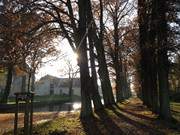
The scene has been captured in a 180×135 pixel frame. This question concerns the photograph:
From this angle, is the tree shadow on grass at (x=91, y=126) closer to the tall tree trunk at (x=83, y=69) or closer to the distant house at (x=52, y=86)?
the tall tree trunk at (x=83, y=69)

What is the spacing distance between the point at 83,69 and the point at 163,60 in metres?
4.04

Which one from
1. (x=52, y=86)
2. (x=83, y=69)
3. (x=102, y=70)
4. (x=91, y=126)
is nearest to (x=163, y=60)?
(x=83, y=69)

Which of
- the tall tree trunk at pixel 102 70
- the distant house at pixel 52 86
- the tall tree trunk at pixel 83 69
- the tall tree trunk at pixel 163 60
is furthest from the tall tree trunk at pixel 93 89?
the distant house at pixel 52 86

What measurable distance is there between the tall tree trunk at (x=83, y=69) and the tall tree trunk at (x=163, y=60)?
3.58 meters

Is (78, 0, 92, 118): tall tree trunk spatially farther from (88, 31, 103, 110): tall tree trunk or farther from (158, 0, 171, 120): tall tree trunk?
(158, 0, 171, 120): tall tree trunk

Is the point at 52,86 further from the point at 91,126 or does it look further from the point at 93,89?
the point at 91,126

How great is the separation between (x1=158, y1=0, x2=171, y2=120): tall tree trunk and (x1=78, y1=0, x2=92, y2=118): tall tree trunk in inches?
141

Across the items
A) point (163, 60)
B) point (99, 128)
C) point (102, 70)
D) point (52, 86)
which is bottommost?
point (99, 128)

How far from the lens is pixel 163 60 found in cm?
1573

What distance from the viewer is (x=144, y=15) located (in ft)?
63.1

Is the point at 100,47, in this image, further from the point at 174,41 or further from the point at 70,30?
the point at 174,41

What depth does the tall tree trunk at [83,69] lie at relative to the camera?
17.1 meters

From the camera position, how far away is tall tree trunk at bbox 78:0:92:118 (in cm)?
1714

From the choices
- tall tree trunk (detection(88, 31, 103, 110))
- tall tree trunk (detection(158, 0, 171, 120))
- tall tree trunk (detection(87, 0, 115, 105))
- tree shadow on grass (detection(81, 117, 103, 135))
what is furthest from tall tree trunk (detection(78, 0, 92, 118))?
tall tree trunk (detection(87, 0, 115, 105))
